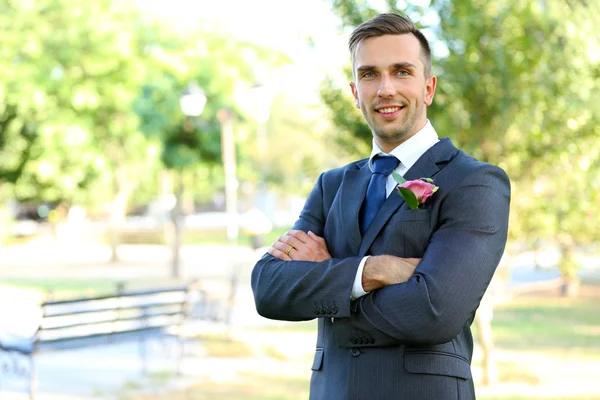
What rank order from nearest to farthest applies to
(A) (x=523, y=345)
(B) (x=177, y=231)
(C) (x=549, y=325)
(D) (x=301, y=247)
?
1. (D) (x=301, y=247)
2. (A) (x=523, y=345)
3. (C) (x=549, y=325)
4. (B) (x=177, y=231)

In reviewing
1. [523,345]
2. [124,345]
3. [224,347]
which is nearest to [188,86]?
[124,345]

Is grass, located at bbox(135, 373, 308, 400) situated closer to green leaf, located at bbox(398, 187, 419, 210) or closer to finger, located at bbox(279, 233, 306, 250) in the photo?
finger, located at bbox(279, 233, 306, 250)

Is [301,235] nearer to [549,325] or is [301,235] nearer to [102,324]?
[102,324]

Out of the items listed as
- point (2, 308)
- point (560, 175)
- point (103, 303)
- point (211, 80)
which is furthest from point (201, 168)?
point (560, 175)

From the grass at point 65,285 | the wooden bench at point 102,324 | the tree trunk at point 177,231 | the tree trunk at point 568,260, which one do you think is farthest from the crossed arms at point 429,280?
the tree trunk at point 177,231

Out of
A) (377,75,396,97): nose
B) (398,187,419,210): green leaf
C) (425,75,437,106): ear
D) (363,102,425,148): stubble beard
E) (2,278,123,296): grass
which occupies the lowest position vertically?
(398,187,419,210): green leaf

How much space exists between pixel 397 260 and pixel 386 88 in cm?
→ 51

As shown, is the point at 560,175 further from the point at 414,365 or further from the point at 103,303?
the point at 414,365

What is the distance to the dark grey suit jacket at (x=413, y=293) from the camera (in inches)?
103

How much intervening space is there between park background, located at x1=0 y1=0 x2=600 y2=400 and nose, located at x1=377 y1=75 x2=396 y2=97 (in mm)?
2766

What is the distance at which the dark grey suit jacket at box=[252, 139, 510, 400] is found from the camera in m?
2.61

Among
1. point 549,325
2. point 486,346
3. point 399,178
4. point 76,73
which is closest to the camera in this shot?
point 399,178

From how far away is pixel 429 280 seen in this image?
2.62m

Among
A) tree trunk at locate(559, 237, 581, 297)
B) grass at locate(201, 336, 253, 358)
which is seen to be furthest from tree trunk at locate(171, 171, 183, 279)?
tree trunk at locate(559, 237, 581, 297)
